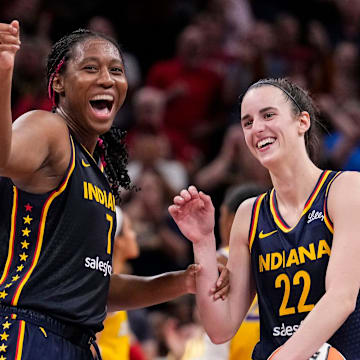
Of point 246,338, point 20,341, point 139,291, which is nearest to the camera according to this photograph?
point 20,341

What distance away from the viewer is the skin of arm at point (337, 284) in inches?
131

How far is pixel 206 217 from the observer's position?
4.04m

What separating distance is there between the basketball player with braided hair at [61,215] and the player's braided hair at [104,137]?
2 centimetres

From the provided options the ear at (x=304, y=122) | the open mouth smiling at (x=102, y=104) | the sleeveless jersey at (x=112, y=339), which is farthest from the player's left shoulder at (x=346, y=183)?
the sleeveless jersey at (x=112, y=339)

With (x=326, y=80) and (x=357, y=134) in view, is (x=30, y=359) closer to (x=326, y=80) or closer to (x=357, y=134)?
(x=357, y=134)

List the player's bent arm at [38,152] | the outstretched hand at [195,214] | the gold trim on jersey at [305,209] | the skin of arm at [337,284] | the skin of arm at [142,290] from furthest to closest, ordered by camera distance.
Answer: the skin of arm at [142,290]
the outstretched hand at [195,214]
the gold trim on jersey at [305,209]
the skin of arm at [337,284]
the player's bent arm at [38,152]

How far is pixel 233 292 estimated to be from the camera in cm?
396

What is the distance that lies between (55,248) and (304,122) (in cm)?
135

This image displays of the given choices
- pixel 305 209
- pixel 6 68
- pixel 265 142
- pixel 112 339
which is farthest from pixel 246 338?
pixel 6 68

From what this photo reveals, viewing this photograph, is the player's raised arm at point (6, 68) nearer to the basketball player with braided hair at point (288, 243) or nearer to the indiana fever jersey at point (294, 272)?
the basketball player with braided hair at point (288, 243)

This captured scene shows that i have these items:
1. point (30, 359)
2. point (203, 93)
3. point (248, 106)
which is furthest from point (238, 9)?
Answer: point (30, 359)

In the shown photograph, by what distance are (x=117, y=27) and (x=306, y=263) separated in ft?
25.9

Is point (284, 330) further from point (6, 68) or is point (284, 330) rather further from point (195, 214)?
point (6, 68)

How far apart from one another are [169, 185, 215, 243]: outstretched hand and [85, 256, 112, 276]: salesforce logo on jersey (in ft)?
1.54
